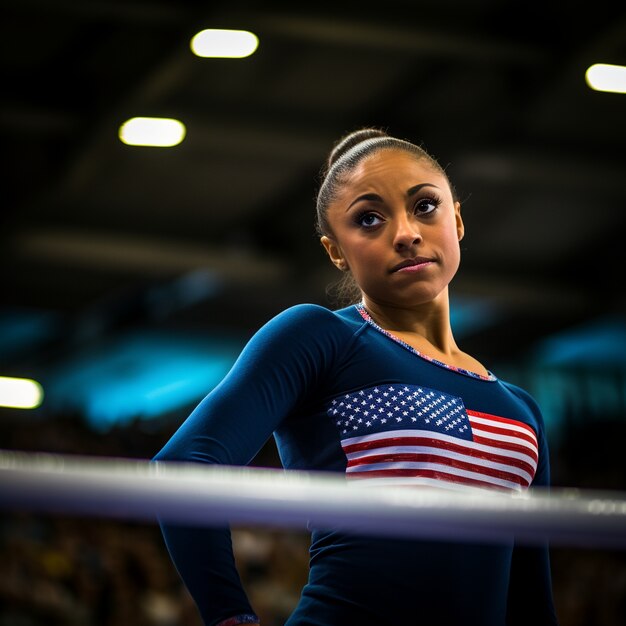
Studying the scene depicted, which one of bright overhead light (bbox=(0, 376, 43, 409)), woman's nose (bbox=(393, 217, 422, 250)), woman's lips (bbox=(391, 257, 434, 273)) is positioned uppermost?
bright overhead light (bbox=(0, 376, 43, 409))

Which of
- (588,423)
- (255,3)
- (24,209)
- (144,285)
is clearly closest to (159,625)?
(255,3)

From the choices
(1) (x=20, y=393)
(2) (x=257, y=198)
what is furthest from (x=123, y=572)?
(1) (x=20, y=393)

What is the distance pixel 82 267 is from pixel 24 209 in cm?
78

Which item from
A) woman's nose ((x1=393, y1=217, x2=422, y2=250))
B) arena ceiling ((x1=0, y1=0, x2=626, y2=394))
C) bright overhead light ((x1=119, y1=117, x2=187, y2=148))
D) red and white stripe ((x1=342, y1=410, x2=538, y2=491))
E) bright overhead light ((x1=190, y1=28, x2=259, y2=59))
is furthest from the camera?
bright overhead light ((x1=119, y1=117, x2=187, y2=148))

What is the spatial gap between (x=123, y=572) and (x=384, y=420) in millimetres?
3951

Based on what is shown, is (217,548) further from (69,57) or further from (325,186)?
(69,57)

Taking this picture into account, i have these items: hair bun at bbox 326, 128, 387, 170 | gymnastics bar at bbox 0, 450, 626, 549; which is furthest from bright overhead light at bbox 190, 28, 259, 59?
gymnastics bar at bbox 0, 450, 626, 549

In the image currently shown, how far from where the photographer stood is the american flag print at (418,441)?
1.17m

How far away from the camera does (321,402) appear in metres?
1.21

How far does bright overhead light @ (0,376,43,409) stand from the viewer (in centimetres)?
1028

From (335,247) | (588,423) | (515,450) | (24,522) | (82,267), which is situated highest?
(82,267)

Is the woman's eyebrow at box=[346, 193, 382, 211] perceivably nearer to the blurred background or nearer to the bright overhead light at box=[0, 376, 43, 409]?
the blurred background

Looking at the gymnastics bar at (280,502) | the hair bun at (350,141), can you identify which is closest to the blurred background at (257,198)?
the hair bun at (350,141)

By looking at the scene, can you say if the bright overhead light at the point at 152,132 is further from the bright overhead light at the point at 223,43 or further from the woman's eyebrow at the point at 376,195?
the woman's eyebrow at the point at 376,195
